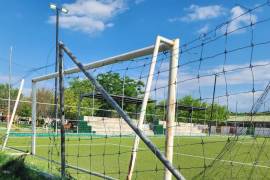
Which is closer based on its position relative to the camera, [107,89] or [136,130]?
[136,130]

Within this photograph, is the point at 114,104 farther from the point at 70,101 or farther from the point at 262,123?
the point at 70,101

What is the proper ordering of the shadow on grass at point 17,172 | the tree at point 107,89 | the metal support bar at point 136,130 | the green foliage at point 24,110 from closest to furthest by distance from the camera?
the metal support bar at point 136,130
the shadow on grass at point 17,172
the tree at point 107,89
the green foliage at point 24,110

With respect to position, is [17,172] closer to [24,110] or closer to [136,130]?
[136,130]

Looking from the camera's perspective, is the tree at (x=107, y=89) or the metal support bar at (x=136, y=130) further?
the tree at (x=107, y=89)

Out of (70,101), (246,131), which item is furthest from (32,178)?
(70,101)

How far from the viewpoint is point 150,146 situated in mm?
3168

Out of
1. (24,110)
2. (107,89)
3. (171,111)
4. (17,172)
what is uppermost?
(107,89)

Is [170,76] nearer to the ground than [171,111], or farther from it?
farther from it

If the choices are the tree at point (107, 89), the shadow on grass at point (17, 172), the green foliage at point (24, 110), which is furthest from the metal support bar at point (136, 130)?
the green foliage at point (24, 110)

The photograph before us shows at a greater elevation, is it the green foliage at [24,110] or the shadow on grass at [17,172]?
the green foliage at [24,110]

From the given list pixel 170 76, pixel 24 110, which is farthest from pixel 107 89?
pixel 24 110

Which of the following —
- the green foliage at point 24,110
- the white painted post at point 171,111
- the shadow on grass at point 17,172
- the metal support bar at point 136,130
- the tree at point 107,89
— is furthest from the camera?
the green foliage at point 24,110

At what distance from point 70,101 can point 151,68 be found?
38997 mm

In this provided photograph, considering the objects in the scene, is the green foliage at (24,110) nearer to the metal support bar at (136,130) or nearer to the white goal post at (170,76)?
the white goal post at (170,76)
